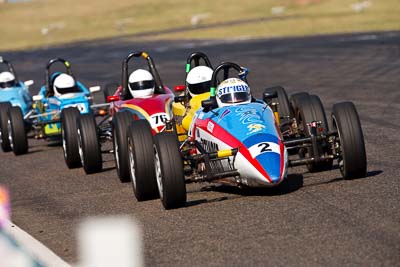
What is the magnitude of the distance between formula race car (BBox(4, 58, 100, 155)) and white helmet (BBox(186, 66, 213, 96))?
351 centimetres

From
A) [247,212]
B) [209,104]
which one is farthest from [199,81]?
[247,212]

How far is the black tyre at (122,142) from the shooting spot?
42.7 ft

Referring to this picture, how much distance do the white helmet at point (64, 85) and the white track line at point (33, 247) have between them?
8.83 m

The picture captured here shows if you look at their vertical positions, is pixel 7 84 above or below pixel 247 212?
above

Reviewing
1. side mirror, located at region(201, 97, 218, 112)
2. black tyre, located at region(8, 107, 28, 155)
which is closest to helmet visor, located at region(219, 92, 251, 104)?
side mirror, located at region(201, 97, 218, 112)

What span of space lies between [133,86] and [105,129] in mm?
1045

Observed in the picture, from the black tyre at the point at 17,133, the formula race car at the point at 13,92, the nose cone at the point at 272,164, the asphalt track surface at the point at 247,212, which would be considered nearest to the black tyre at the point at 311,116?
the asphalt track surface at the point at 247,212

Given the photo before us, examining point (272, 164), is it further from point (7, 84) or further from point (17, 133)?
point (7, 84)

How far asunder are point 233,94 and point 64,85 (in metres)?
7.95

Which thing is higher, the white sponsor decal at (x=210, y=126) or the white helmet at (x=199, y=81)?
the white helmet at (x=199, y=81)

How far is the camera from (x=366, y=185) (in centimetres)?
1118

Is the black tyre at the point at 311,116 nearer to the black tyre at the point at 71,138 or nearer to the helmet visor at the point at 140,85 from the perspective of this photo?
the black tyre at the point at 71,138

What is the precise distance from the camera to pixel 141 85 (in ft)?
53.5

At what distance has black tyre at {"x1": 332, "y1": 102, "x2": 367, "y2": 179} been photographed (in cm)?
1129
